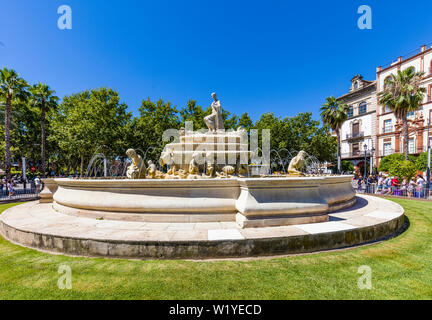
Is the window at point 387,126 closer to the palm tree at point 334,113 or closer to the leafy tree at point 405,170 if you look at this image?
the palm tree at point 334,113

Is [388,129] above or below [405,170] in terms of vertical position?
above

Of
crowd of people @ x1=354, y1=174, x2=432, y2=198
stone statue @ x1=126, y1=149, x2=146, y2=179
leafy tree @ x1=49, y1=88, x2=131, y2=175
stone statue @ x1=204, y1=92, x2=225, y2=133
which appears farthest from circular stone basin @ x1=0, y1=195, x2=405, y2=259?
leafy tree @ x1=49, y1=88, x2=131, y2=175

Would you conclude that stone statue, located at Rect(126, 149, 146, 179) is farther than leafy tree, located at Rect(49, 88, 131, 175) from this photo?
No

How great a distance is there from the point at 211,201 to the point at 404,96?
26990 millimetres

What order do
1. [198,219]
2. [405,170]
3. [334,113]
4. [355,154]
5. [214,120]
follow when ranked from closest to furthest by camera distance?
[198,219]
[214,120]
[405,170]
[334,113]
[355,154]

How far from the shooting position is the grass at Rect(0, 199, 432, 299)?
2.63m

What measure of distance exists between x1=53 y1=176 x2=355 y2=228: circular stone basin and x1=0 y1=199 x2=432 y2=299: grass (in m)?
1.04

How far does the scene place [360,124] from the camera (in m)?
37.2

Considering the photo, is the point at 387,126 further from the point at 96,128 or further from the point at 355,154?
the point at 96,128

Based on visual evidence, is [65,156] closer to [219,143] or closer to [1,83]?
[1,83]

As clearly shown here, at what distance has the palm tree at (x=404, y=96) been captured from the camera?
66.3 feet

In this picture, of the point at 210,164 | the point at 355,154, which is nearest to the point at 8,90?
the point at 210,164

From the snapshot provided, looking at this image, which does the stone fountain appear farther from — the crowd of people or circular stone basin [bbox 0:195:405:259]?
the crowd of people

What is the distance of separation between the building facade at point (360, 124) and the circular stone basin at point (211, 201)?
122ft
